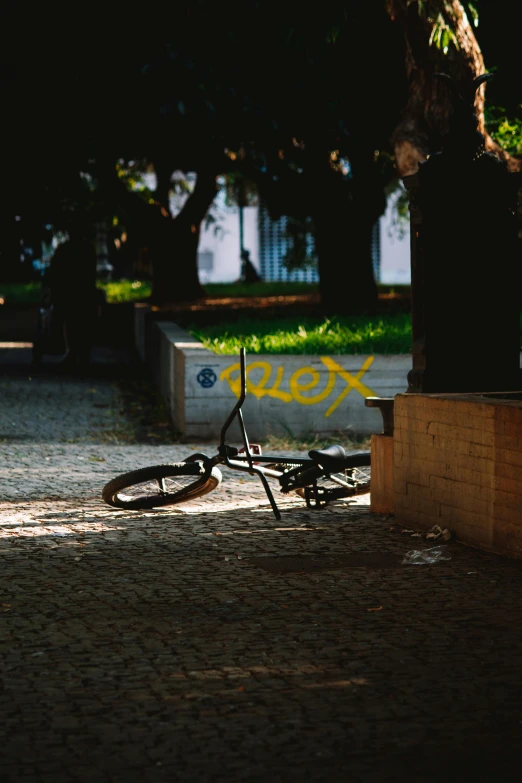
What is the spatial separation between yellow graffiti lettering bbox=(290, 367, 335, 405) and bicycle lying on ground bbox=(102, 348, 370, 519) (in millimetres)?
3793

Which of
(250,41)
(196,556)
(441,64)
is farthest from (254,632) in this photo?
(250,41)

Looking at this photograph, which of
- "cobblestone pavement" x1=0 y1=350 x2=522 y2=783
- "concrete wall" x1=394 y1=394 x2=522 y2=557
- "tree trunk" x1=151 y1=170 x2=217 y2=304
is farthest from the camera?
"tree trunk" x1=151 y1=170 x2=217 y2=304

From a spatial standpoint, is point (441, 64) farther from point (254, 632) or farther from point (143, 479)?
point (254, 632)

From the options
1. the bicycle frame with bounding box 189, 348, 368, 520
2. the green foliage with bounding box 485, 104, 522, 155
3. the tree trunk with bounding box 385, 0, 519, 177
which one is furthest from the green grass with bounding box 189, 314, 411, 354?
the bicycle frame with bounding box 189, 348, 368, 520

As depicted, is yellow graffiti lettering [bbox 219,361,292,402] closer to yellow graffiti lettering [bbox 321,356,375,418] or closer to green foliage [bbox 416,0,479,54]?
yellow graffiti lettering [bbox 321,356,375,418]

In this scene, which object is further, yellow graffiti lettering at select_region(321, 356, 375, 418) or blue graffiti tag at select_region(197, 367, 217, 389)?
yellow graffiti lettering at select_region(321, 356, 375, 418)

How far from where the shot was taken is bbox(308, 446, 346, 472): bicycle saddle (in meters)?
8.25

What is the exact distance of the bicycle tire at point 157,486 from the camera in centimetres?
829

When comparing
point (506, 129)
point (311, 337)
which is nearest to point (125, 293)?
point (506, 129)

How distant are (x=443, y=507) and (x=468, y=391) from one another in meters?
1.30

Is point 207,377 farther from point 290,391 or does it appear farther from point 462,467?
point 462,467

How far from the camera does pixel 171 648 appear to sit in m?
5.44

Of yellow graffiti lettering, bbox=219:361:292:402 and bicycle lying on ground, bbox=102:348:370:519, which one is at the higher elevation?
yellow graffiti lettering, bbox=219:361:292:402

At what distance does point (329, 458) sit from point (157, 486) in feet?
3.71
